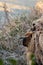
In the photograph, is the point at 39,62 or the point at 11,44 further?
the point at 11,44

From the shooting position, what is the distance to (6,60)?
21.0 ft

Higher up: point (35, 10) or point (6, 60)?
point (35, 10)

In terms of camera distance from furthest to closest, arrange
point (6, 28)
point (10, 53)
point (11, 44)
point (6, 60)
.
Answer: point (6, 28)
point (11, 44)
point (10, 53)
point (6, 60)

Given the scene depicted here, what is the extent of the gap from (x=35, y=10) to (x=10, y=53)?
2697 mm

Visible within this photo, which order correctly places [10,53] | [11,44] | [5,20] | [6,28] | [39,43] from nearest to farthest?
[39,43] < [10,53] < [11,44] < [6,28] < [5,20]

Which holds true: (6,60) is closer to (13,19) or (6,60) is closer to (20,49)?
(20,49)

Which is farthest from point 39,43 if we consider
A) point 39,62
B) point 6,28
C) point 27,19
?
point 27,19

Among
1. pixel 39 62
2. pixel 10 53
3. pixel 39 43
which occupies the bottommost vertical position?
pixel 10 53

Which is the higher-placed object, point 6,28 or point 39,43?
point 39,43

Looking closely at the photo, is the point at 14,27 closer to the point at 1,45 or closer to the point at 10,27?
the point at 10,27

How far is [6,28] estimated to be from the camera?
8414mm

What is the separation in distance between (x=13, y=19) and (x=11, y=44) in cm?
173

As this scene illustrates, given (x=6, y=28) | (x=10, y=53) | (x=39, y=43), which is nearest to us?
(x=39, y=43)

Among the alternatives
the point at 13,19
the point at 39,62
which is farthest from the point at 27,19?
the point at 39,62
